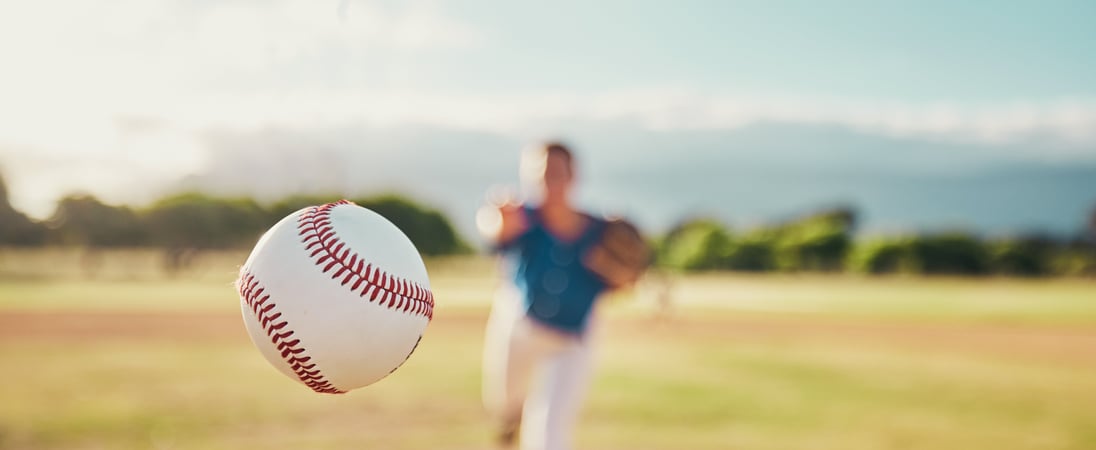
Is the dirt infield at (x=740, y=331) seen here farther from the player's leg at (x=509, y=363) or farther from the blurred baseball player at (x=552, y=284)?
the blurred baseball player at (x=552, y=284)

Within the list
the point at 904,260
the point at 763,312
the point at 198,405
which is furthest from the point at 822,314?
the point at 904,260

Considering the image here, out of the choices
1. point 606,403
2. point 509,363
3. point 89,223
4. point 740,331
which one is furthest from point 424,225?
point 509,363

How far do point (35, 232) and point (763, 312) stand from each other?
53816 mm

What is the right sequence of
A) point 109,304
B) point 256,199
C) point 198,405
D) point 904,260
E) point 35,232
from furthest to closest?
point 256,199
point 904,260
point 35,232
point 109,304
point 198,405

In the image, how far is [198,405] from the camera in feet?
29.0

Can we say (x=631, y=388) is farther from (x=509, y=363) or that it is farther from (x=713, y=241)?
(x=713, y=241)

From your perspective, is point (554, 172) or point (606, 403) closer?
point (554, 172)

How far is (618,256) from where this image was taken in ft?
16.8

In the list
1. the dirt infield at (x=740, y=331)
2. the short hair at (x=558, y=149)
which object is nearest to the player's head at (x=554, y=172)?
the short hair at (x=558, y=149)

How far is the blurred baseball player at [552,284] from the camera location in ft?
16.0

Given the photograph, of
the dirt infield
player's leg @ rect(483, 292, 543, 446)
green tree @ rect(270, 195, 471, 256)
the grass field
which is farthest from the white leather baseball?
green tree @ rect(270, 195, 471, 256)

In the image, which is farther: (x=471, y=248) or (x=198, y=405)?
(x=471, y=248)

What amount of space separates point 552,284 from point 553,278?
0.04m

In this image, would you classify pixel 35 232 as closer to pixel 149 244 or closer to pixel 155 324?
pixel 149 244
